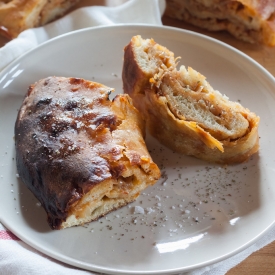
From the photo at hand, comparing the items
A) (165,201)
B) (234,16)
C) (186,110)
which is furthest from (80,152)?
(234,16)

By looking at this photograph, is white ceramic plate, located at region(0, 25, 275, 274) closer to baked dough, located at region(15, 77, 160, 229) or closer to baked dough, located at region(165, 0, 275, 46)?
baked dough, located at region(15, 77, 160, 229)

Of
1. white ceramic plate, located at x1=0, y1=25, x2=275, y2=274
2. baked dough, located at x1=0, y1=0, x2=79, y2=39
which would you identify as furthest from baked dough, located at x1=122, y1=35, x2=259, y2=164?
baked dough, located at x1=0, y1=0, x2=79, y2=39

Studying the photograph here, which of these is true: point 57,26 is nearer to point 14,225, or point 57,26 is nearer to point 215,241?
point 14,225

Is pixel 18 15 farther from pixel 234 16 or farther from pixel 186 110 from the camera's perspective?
pixel 234 16

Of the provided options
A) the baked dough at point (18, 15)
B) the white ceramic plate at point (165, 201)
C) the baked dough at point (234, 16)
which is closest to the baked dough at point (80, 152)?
the white ceramic plate at point (165, 201)

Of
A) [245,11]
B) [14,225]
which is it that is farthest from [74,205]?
[245,11]
